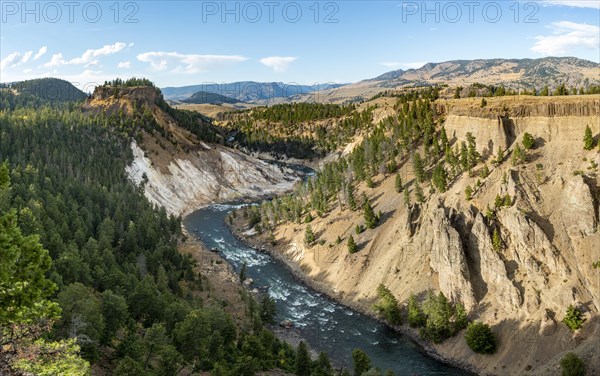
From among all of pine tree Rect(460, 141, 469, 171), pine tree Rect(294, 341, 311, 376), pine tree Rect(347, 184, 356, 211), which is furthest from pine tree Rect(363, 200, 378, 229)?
pine tree Rect(294, 341, 311, 376)

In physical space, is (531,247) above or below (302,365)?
above

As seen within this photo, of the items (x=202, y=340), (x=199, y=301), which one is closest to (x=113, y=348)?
(x=202, y=340)

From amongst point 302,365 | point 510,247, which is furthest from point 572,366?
point 302,365

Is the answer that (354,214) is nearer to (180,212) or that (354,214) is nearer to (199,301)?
(199,301)

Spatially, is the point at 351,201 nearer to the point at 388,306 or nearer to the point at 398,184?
the point at 398,184

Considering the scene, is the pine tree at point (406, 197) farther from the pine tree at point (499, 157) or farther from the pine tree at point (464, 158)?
the pine tree at point (499, 157)

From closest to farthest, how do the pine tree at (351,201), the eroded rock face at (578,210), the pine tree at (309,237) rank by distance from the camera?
the eroded rock face at (578,210) < the pine tree at (309,237) < the pine tree at (351,201)

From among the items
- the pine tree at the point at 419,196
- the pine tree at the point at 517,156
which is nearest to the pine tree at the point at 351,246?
the pine tree at the point at 419,196
